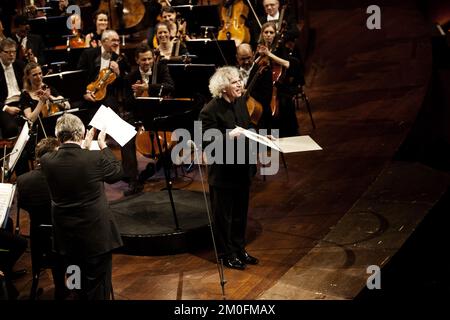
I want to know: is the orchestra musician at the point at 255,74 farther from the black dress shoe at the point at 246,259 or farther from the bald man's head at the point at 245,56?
the black dress shoe at the point at 246,259

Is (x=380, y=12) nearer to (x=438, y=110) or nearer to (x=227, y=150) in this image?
(x=438, y=110)

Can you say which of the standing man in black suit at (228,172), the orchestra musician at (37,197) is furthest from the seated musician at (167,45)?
the orchestra musician at (37,197)

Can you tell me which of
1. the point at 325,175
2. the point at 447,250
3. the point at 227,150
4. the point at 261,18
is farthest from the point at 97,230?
the point at 261,18

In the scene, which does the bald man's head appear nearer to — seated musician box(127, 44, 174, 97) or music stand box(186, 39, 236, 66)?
music stand box(186, 39, 236, 66)

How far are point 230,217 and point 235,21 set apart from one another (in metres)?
3.93

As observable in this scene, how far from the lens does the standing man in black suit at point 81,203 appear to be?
4207mm

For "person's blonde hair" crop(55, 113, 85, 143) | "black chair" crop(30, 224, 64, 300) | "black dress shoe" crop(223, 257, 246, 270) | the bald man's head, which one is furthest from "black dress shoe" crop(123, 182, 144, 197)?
"person's blonde hair" crop(55, 113, 85, 143)

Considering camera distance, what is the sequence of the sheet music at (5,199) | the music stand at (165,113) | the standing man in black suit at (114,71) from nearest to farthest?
the sheet music at (5,199) → the music stand at (165,113) → the standing man in black suit at (114,71)

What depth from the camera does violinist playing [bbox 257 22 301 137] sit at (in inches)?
281

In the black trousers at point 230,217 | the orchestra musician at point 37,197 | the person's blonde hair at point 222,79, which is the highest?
the person's blonde hair at point 222,79

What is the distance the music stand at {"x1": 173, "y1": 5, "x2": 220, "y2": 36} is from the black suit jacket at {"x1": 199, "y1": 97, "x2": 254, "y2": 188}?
294 cm

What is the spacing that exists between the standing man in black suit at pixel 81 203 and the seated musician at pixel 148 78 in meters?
2.39

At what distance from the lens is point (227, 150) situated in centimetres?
504

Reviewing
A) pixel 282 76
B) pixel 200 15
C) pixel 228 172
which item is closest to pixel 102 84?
pixel 200 15
